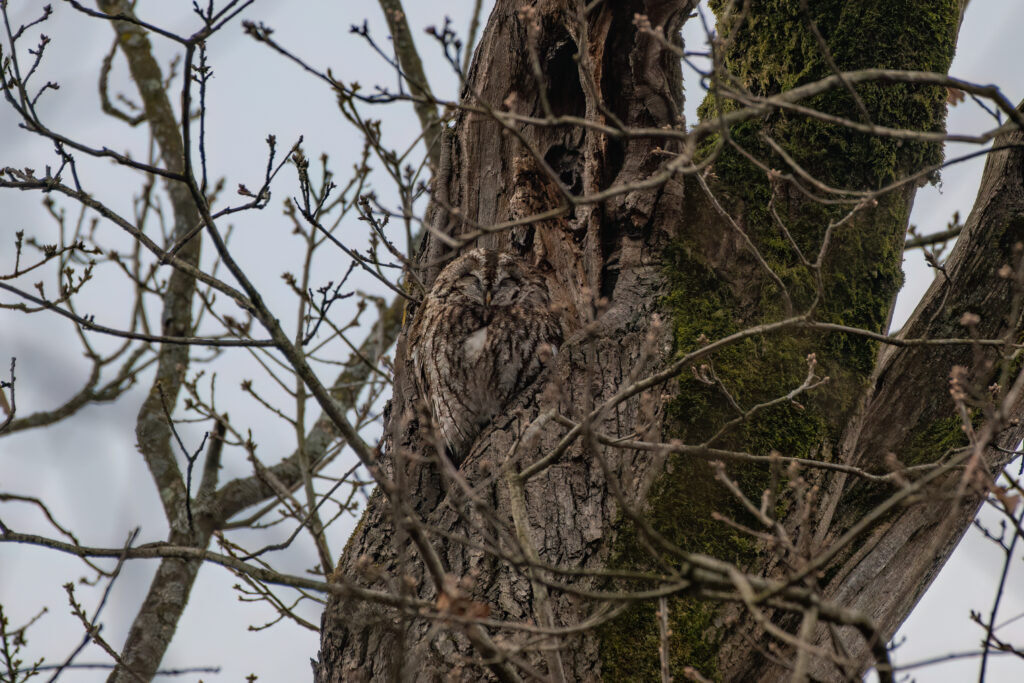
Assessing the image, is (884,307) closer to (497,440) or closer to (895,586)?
(895,586)

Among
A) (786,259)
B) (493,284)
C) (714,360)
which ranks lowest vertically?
(714,360)

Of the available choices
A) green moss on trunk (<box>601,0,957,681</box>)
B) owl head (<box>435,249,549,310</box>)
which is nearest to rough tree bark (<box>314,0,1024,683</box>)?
green moss on trunk (<box>601,0,957,681</box>)

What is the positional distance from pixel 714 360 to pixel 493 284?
1266 mm

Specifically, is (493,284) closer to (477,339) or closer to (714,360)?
(477,339)

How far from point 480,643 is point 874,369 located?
1.70 m

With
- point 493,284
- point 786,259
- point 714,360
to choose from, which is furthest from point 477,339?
point 786,259

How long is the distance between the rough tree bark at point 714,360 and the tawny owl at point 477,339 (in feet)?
0.55

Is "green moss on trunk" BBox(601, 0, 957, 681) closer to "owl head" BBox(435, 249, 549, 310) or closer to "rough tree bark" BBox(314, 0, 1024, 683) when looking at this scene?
"rough tree bark" BBox(314, 0, 1024, 683)

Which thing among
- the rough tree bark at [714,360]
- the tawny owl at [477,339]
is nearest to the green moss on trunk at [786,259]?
the rough tree bark at [714,360]

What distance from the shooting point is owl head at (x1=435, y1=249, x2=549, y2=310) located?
3.66 metres

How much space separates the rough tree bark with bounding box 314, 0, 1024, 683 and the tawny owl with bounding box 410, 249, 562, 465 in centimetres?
17

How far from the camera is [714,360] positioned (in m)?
2.75

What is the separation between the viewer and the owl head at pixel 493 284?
3662 millimetres

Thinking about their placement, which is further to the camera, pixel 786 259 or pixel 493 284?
pixel 493 284
